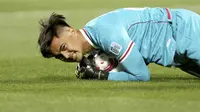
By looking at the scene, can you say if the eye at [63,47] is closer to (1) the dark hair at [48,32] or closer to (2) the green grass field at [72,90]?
(1) the dark hair at [48,32]

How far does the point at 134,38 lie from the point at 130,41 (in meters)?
0.15

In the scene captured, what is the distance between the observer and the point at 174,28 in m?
5.25

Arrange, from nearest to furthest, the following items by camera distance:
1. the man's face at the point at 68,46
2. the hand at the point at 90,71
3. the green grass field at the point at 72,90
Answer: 1. the green grass field at the point at 72,90
2. the man's face at the point at 68,46
3. the hand at the point at 90,71

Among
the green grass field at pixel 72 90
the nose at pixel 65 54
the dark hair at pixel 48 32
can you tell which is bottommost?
the green grass field at pixel 72 90

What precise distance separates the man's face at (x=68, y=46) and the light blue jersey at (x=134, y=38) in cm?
9

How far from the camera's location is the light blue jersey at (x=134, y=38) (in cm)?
505

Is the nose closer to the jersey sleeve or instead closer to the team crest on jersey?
the jersey sleeve

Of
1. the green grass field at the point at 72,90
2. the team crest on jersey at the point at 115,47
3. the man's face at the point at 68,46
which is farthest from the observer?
the man's face at the point at 68,46

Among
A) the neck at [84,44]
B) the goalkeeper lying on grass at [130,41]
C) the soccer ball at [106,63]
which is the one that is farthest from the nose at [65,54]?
the soccer ball at [106,63]

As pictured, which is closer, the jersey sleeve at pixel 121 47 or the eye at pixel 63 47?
the jersey sleeve at pixel 121 47

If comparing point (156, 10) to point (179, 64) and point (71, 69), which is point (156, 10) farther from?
point (71, 69)

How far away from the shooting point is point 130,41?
5047mm

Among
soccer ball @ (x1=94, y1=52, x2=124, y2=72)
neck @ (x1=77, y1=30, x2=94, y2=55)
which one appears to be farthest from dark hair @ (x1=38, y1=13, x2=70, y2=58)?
soccer ball @ (x1=94, y1=52, x2=124, y2=72)

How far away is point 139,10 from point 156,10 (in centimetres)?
13
